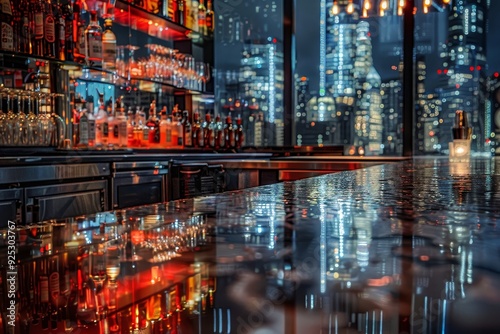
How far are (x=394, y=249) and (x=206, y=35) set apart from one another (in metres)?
5.18

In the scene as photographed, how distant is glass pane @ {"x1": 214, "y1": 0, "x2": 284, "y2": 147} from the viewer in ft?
19.7

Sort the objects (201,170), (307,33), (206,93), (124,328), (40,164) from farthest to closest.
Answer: (307,33)
(206,93)
(201,170)
(40,164)
(124,328)

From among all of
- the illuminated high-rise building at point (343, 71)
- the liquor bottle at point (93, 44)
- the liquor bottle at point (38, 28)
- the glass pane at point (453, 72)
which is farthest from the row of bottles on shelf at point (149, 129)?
the glass pane at point (453, 72)

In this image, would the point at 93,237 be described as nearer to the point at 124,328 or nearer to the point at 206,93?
the point at 124,328

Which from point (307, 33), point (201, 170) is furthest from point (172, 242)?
point (307, 33)

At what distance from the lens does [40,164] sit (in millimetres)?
2418

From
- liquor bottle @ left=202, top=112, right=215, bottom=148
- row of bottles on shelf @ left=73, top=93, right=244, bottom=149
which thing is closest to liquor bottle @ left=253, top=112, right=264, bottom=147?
row of bottles on shelf @ left=73, top=93, right=244, bottom=149

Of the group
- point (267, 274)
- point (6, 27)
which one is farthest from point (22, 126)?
point (267, 274)

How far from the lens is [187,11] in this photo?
4977 millimetres

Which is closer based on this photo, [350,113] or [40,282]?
[40,282]

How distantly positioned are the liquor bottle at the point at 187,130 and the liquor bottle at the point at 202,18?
89cm

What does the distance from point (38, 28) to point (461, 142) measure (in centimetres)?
252

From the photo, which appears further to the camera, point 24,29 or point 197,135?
point 197,135

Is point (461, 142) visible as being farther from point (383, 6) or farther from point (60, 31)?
point (383, 6)
